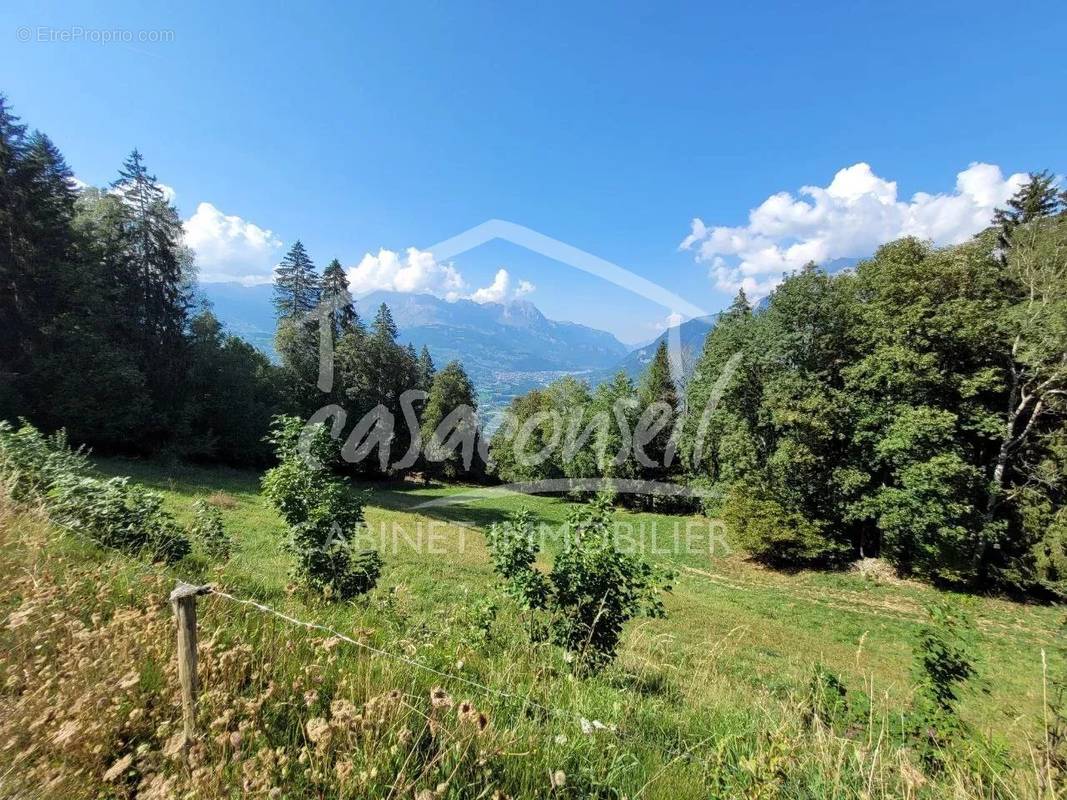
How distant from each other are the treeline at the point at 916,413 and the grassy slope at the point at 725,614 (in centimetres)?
210

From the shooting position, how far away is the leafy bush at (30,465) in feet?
17.7

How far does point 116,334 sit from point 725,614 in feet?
111

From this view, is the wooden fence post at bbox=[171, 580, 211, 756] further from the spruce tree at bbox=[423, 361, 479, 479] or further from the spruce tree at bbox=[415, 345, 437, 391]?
the spruce tree at bbox=[415, 345, 437, 391]

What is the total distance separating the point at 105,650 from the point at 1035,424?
26343 millimetres

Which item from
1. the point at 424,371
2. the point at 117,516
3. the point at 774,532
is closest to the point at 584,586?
the point at 117,516

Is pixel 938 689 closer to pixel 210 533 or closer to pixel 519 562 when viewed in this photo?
pixel 519 562

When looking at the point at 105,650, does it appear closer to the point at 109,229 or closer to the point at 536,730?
the point at 536,730

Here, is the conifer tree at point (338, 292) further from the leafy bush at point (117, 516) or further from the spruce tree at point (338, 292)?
the leafy bush at point (117, 516)

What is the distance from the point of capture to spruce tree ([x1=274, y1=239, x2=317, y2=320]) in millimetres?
42344

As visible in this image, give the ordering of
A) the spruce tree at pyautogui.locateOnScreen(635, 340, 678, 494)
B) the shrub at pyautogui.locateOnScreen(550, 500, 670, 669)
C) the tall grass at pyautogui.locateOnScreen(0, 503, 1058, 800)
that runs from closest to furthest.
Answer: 1. the tall grass at pyautogui.locateOnScreen(0, 503, 1058, 800)
2. the shrub at pyautogui.locateOnScreen(550, 500, 670, 669)
3. the spruce tree at pyautogui.locateOnScreen(635, 340, 678, 494)

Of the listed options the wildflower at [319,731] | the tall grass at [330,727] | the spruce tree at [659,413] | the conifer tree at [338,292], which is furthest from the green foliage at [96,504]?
the conifer tree at [338,292]

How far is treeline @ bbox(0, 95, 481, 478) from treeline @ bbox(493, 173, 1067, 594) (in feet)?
96.7

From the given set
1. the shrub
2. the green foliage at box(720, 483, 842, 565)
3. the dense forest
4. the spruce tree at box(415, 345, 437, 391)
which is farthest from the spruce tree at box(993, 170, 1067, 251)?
the spruce tree at box(415, 345, 437, 391)

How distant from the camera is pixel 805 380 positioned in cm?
1980
